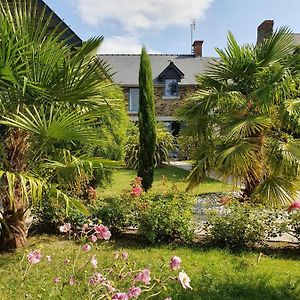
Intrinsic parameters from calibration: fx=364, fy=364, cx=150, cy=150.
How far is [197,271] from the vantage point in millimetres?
4980

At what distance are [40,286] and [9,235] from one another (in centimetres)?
153

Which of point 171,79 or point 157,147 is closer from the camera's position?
point 157,147

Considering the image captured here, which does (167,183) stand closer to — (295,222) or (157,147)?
(157,147)

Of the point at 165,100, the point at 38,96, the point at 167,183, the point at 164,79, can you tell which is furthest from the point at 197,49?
the point at 38,96

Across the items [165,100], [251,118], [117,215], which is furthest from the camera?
[165,100]

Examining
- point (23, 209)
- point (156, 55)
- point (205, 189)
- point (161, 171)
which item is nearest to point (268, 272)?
point (23, 209)

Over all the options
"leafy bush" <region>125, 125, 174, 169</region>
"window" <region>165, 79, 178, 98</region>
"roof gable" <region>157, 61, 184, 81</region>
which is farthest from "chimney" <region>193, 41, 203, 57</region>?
"leafy bush" <region>125, 125, 174, 169</region>

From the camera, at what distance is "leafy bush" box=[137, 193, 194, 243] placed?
596 cm

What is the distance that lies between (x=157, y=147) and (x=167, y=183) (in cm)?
549

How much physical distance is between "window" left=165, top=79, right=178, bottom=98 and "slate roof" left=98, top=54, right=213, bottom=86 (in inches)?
16.6

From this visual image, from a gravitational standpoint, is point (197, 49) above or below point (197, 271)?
above

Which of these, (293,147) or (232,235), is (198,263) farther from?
(293,147)

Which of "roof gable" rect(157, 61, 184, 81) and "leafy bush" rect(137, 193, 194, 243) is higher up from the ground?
"roof gable" rect(157, 61, 184, 81)

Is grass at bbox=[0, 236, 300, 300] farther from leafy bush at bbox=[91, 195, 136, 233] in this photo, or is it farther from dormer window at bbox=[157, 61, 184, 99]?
dormer window at bbox=[157, 61, 184, 99]
